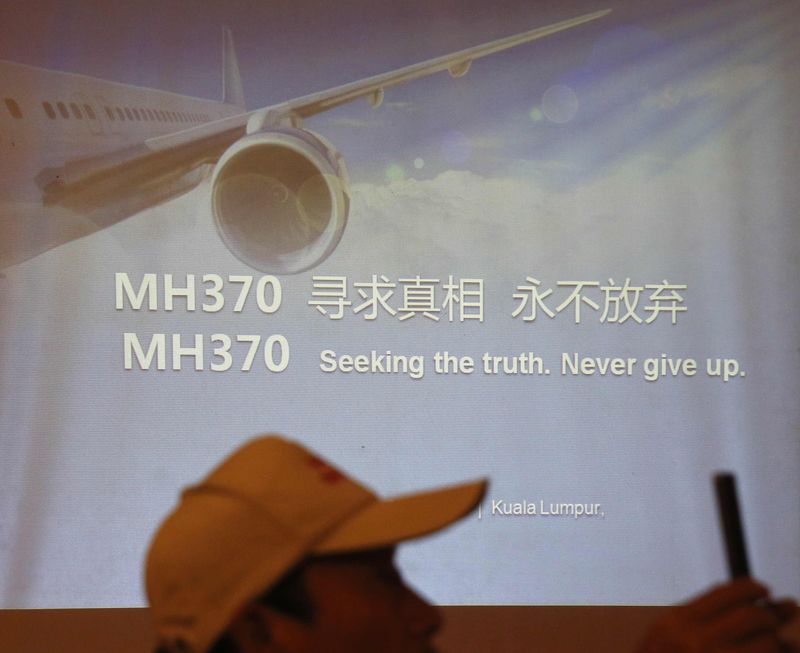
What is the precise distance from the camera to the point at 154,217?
2754 millimetres

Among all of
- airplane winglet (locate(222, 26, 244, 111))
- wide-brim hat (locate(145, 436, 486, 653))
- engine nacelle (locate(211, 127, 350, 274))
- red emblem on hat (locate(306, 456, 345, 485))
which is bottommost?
wide-brim hat (locate(145, 436, 486, 653))

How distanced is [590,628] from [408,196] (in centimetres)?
113

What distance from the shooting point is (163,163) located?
9.11 feet

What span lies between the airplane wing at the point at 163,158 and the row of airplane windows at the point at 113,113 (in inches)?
1.4

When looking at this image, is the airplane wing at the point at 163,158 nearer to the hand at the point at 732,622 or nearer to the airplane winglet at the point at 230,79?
the airplane winglet at the point at 230,79

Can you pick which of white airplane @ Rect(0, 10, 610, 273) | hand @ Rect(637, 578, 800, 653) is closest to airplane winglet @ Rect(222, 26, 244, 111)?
white airplane @ Rect(0, 10, 610, 273)

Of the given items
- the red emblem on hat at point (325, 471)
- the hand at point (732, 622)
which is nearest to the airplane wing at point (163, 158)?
the red emblem on hat at point (325, 471)

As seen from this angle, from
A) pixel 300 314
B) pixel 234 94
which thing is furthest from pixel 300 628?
pixel 234 94

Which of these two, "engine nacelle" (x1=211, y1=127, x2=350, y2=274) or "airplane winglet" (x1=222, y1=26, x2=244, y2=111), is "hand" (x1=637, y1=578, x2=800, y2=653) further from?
"airplane winglet" (x1=222, y1=26, x2=244, y2=111)

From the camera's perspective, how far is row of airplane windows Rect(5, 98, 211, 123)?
2.75 meters

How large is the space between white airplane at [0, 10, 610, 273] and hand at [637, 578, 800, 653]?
82.2 inches

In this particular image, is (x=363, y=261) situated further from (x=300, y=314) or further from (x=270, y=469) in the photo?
(x=270, y=469)

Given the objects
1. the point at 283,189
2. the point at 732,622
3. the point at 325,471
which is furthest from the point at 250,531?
the point at 283,189

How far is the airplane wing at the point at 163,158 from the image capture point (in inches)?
108
